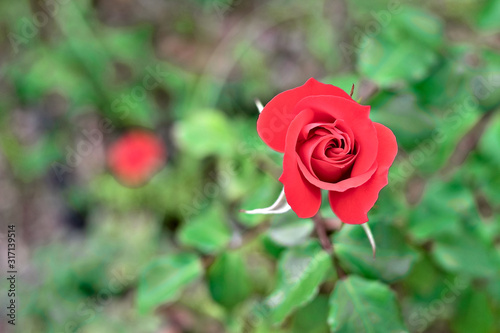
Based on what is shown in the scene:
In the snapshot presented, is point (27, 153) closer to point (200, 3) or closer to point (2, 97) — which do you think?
point (2, 97)

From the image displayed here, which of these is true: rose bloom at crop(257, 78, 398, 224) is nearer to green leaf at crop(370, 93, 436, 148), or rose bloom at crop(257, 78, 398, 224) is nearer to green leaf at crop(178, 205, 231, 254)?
green leaf at crop(370, 93, 436, 148)

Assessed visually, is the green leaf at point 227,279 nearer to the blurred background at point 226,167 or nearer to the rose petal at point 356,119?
the blurred background at point 226,167

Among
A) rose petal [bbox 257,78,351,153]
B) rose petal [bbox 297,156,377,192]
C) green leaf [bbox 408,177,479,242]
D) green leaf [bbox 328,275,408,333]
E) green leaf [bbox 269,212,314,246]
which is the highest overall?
rose petal [bbox 257,78,351,153]

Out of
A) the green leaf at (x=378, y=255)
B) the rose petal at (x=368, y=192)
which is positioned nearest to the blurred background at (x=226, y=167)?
the green leaf at (x=378, y=255)

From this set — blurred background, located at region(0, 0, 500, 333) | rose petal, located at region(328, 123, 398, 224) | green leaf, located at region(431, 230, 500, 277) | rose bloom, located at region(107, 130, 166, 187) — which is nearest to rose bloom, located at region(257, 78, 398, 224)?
rose petal, located at region(328, 123, 398, 224)

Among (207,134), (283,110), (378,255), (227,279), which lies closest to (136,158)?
(207,134)

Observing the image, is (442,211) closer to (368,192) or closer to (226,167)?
(368,192)
